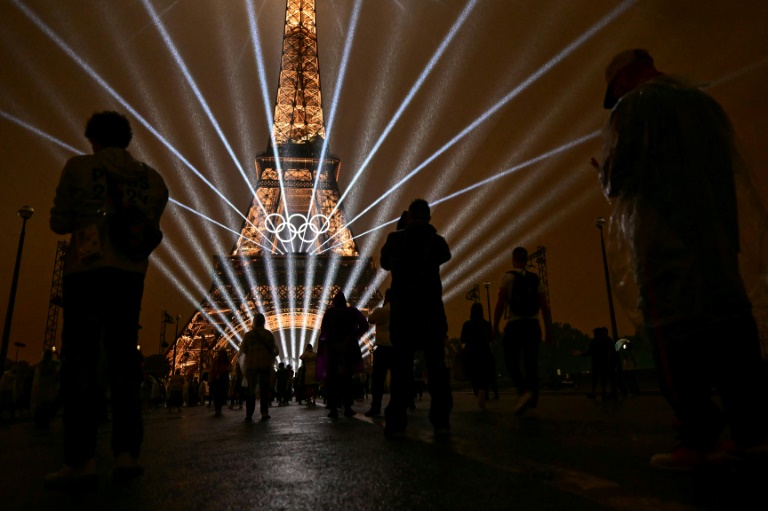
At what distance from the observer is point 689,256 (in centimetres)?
270

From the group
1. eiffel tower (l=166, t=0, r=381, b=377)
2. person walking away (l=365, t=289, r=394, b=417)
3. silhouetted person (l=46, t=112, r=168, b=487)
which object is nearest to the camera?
silhouetted person (l=46, t=112, r=168, b=487)

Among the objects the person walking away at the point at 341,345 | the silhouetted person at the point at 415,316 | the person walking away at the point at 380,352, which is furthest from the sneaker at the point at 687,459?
the person walking away at the point at 341,345

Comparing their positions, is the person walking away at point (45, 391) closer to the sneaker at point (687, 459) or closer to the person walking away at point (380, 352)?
the person walking away at point (380, 352)

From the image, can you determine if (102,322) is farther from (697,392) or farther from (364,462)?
(697,392)

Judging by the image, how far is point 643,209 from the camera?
2857 mm

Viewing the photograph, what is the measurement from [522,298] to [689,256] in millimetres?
4269

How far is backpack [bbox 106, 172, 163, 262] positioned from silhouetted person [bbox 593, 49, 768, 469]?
2.46m

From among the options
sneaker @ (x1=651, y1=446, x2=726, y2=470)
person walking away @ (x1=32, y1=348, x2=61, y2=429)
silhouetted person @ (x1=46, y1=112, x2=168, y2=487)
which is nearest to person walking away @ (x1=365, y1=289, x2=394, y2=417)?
silhouetted person @ (x1=46, y1=112, x2=168, y2=487)

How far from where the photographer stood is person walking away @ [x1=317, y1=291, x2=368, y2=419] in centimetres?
934

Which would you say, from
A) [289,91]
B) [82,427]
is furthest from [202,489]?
[289,91]

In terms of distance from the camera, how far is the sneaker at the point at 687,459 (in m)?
2.61

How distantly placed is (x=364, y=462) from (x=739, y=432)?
6.20ft

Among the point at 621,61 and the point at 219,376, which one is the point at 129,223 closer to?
the point at 621,61

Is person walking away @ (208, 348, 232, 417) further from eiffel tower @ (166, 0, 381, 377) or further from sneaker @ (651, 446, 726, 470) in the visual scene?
eiffel tower @ (166, 0, 381, 377)
